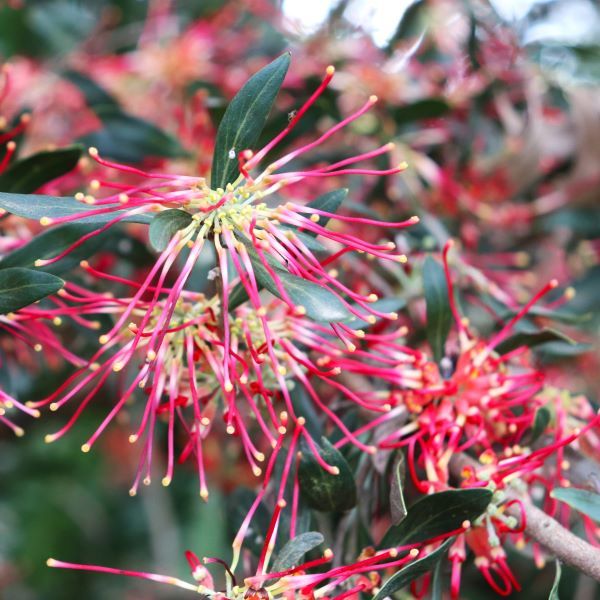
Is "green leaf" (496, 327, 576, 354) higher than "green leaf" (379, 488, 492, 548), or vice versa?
"green leaf" (496, 327, 576, 354)

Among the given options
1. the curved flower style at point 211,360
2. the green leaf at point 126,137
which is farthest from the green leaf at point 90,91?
the curved flower style at point 211,360

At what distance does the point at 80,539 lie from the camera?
2023mm

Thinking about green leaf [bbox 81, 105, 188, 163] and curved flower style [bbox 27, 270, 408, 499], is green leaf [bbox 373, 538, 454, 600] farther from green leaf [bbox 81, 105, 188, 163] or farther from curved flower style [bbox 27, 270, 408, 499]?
green leaf [bbox 81, 105, 188, 163]

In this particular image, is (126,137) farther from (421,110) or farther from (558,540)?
(558,540)

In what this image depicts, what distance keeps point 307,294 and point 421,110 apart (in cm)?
71

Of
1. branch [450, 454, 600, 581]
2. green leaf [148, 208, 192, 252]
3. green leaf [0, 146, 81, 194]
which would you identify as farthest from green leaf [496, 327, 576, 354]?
green leaf [0, 146, 81, 194]

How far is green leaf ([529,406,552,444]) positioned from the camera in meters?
0.86

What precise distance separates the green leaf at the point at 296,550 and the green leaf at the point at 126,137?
730 mm

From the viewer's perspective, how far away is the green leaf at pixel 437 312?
905 mm

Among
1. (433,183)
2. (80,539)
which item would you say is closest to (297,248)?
(433,183)

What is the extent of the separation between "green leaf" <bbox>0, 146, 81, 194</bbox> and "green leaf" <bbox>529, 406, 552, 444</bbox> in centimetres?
56

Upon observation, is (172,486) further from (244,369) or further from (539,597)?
(244,369)

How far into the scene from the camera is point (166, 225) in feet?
2.22

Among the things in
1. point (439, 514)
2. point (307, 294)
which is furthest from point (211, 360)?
point (439, 514)
